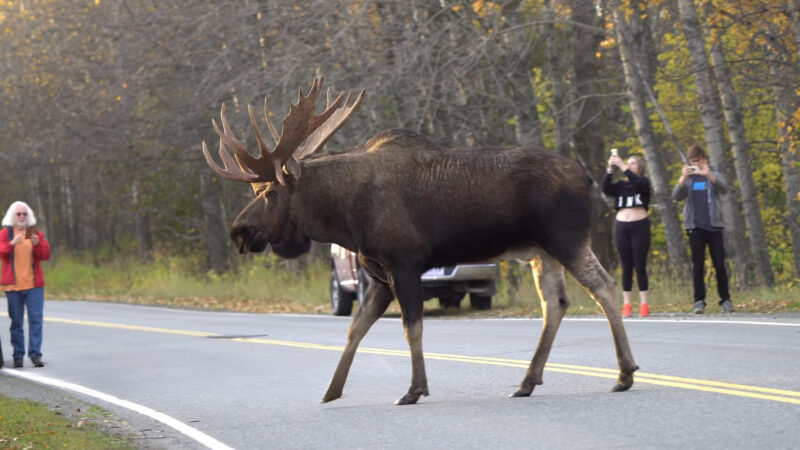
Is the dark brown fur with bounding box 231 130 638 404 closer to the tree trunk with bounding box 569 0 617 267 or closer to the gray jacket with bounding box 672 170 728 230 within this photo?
the gray jacket with bounding box 672 170 728 230

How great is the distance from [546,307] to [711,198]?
7415 millimetres

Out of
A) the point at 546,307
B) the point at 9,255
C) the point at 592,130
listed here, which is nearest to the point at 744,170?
the point at 592,130

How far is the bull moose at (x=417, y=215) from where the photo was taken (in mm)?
9422

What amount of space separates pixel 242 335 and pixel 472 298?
15.4ft

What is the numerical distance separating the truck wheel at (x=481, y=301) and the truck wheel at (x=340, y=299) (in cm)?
202

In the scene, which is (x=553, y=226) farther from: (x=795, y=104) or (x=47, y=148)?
(x=47, y=148)

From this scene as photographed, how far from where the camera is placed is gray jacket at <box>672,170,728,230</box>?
16.6 meters

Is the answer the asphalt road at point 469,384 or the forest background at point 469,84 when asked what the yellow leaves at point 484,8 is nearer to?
the forest background at point 469,84

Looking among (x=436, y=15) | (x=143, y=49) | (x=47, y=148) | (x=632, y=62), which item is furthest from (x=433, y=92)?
(x=47, y=148)

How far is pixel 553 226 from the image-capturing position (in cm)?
937

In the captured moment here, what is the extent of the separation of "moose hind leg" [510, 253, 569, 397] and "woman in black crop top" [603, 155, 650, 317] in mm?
7046

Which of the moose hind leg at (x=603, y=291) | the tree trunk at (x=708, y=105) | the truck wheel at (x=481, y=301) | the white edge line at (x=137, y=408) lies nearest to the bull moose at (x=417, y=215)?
the moose hind leg at (x=603, y=291)

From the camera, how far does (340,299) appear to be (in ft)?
73.4

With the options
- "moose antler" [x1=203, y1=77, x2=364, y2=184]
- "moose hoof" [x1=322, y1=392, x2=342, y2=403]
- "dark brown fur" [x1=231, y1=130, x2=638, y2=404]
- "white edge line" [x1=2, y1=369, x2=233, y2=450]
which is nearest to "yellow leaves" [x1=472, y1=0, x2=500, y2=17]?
"white edge line" [x1=2, y1=369, x2=233, y2=450]
